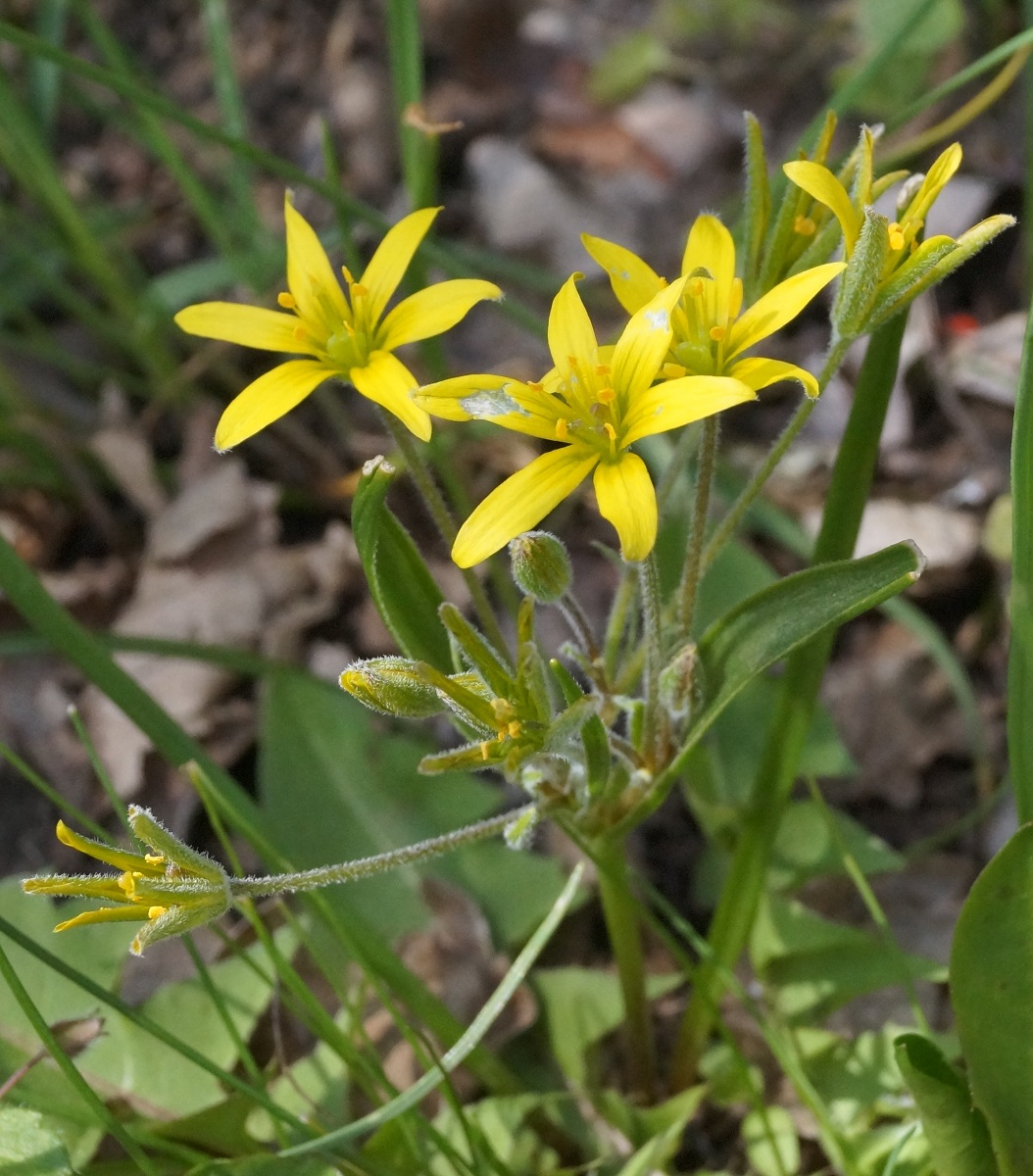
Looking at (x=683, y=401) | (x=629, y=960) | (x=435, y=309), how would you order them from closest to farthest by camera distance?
(x=683, y=401) < (x=435, y=309) < (x=629, y=960)

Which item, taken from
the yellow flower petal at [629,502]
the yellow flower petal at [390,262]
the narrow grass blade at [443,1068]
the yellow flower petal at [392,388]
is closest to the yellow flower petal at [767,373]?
the yellow flower petal at [629,502]

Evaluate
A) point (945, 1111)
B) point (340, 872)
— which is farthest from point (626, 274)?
point (945, 1111)

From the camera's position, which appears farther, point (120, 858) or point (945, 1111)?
point (945, 1111)

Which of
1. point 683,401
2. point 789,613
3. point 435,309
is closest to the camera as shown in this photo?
point 683,401

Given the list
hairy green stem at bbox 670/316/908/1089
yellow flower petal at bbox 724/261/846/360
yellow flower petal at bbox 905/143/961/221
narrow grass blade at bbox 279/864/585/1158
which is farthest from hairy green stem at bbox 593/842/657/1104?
yellow flower petal at bbox 905/143/961/221

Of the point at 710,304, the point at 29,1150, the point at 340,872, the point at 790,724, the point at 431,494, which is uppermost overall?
the point at 710,304

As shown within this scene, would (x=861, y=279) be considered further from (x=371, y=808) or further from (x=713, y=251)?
(x=371, y=808)

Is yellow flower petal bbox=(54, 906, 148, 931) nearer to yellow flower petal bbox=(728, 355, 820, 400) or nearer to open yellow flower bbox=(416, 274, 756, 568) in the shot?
open yellow flower bbox=(416, 274, 756, 568)

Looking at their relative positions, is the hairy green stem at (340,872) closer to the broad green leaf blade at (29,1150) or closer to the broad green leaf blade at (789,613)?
the broad green leaf blade at (789,613)

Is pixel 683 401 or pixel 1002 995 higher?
pixel 683 401
